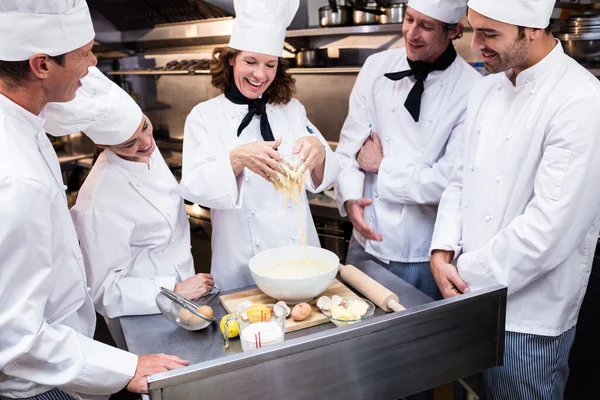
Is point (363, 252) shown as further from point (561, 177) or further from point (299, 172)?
point (561, 177)

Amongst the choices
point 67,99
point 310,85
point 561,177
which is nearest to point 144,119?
point 67,99

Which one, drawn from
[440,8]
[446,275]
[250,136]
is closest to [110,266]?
[250,136]

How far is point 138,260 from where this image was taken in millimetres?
1801

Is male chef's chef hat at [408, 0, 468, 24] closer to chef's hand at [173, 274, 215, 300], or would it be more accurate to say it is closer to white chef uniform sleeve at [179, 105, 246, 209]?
white chef uniform sleeve at [179, 105, 246, 209]

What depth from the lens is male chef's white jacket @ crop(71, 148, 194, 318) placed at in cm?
169

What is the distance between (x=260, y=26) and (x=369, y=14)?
4.84 feet

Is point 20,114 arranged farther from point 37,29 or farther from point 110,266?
point 110,266

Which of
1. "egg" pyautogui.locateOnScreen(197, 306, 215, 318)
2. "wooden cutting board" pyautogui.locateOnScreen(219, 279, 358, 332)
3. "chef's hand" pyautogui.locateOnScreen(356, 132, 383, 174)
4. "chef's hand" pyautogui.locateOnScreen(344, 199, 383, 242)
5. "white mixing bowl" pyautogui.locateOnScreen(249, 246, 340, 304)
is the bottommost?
"chef's hand" pyautogui.locateOnScreen(344, 199, 383, 242)

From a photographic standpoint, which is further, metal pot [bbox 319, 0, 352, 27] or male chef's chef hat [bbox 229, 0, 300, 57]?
metal pot [bbox 319, 0, 352, 27]

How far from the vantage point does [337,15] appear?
3.37 meters

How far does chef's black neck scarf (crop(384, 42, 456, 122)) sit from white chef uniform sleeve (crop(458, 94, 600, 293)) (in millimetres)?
685

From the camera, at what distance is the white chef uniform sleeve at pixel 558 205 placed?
61.4 inches

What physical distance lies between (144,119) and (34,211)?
699mm

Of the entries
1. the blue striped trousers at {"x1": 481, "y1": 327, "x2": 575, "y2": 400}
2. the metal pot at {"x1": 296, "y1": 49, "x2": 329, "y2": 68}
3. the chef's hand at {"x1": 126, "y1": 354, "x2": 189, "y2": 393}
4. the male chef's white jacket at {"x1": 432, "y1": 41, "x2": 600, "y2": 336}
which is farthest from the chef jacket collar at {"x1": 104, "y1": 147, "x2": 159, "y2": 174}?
the metal pot at {"x1": 296, "y1": 49, "x2": 329, "y2": 68}
